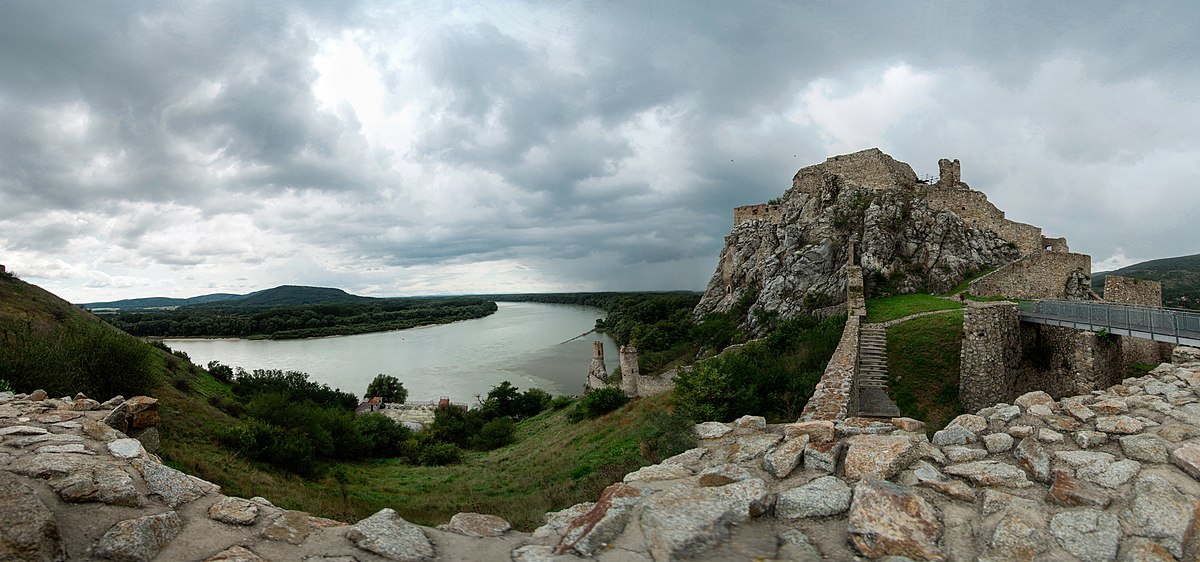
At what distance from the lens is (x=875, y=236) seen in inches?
965

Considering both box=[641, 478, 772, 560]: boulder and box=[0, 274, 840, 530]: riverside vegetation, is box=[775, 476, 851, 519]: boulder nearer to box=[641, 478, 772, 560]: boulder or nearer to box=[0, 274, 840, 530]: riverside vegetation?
box=[641, 478, 772, 560]: boulder

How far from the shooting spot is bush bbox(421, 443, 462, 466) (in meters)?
20.1

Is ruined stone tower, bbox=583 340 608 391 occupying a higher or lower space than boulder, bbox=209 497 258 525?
lower

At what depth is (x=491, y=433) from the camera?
26406 mm

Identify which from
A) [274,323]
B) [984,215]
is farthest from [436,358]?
[984,215]

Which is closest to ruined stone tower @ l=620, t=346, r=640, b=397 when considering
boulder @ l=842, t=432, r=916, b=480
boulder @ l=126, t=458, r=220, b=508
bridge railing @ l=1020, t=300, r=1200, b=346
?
bridge railing @ l=1020, t=300, r=1200, b=346

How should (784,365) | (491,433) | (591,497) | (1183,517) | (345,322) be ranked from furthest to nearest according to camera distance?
1. (345,322)
2. (491,433)
3. (784,365)
4. (591,497)
5. (1183,517)

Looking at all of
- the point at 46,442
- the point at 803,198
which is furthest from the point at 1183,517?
the point at 803,198

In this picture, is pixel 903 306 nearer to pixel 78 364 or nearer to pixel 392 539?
pixel 392 539

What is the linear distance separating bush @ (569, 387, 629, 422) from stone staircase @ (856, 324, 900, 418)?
40.3 ft

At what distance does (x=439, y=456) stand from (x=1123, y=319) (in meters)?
21.4

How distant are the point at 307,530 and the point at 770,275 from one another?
29.2 metres

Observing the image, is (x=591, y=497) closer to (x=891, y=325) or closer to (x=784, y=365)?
(x=784, y=365)

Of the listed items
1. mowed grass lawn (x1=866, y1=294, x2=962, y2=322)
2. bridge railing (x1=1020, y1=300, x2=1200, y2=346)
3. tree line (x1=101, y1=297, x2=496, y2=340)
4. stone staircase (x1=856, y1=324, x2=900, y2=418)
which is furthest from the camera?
tree line (x1=101, y1=297, x2=496, y2=340)
